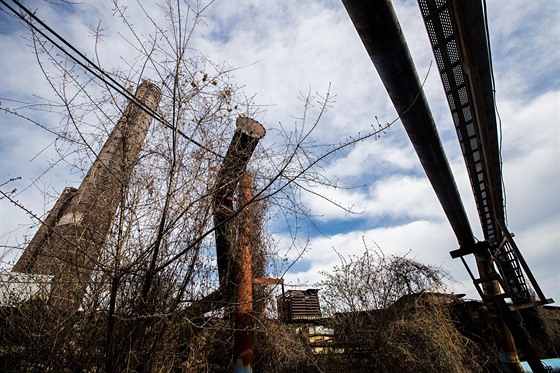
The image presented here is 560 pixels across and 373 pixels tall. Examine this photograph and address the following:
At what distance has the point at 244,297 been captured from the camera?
4.45 m

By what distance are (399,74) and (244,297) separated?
373cm

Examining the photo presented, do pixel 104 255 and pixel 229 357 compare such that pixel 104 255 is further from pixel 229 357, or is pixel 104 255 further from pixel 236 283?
pixel 229 357

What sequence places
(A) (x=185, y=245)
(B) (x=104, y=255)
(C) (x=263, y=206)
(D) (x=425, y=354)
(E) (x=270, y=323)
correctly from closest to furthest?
(B) (x=104, y=255) → (A) (x=185, y=245) → (C) (x=263, y=206) → (E) (x=270, y=323) → (D) (x=425, y=354)

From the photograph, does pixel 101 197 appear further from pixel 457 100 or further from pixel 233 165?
pixel 457 100

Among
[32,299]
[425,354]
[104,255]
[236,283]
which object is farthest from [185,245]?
[425,354]

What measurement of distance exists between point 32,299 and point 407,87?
5090 millimetres

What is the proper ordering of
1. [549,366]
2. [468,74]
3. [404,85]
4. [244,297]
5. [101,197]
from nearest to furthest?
[404,85] < [468,74] < [101,197] < [244,297] < [549,366]

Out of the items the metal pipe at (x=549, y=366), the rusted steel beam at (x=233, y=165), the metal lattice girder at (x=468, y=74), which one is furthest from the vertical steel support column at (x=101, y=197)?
the metal pipe at (x=549, y=366)

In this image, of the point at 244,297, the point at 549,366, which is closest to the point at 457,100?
the point at 244,297

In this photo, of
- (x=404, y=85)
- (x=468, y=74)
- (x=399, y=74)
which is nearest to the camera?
(x=399, y=74)

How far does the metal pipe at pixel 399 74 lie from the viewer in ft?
7.04

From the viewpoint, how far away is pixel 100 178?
3381 millimetres

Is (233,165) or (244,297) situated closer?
(233,165)

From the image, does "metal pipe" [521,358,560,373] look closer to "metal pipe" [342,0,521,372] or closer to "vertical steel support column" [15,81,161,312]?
"metal pipe" [342,0,521,372]
